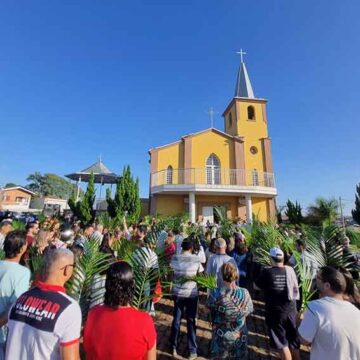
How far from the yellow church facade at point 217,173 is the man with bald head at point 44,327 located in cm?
1931

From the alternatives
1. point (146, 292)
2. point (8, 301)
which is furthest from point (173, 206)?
point (8, 301)

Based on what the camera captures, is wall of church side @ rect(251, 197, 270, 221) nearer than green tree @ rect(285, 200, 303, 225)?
No

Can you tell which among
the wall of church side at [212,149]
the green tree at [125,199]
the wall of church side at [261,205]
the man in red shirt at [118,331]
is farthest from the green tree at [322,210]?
the man in red shirt at [118,331]

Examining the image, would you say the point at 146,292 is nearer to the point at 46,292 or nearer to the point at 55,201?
Answer: the point at 46,292

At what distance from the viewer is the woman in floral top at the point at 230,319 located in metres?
2.93

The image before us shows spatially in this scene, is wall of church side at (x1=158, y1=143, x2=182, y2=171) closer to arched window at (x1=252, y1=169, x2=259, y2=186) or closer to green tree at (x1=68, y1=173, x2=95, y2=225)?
green tree at (x1=68, y1=173, x2=95, y2=225)

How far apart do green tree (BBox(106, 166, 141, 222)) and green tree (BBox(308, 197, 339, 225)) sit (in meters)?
13.7

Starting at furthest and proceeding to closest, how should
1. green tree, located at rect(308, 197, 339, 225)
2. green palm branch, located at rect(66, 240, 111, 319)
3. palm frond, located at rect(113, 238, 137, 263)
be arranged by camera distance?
green tree, located at rect(308, 197, 339, 225), palm frond, located at rect(113, 238, 137, 263), green palm branch, located at rect(66, 240, 111, 319)

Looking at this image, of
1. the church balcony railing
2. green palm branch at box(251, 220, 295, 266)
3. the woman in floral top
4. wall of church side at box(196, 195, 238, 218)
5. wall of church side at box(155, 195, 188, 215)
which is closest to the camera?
the woman in floral top

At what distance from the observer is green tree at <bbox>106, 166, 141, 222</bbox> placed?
64.1 ft

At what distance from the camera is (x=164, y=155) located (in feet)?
78.8

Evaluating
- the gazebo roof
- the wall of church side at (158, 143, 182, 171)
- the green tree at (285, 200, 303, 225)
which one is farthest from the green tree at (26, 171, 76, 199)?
the green tree at (285, 200, 303, 225)

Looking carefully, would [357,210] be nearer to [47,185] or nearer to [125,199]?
[125,199]

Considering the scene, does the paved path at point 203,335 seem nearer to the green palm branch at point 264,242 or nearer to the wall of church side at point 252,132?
the green palm branch at point 264,242
